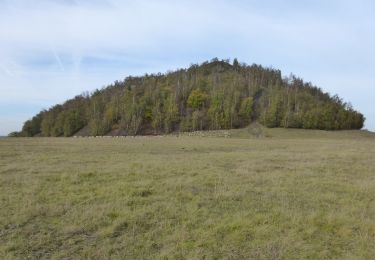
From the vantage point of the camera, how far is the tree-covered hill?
102625 mm

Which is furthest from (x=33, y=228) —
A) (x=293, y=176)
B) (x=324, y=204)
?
(x=293, y=176)

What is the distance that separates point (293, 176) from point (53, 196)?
1009 cm

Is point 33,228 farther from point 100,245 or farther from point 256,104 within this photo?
point 256,104

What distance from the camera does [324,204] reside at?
40.4 ft

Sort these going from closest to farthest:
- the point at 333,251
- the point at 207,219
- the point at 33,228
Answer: the point at 333,251 → the point at 33,228 → the point at 207,219

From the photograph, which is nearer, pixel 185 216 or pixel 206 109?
pixel 185 216

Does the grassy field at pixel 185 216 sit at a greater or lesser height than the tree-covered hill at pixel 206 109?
lesser

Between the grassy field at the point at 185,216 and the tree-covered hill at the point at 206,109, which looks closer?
the grassy field at the point at 185,216

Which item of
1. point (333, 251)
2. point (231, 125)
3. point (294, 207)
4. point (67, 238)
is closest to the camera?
point (333, 251)

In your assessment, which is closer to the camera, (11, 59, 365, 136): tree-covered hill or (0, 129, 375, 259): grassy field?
(0, 129, 375, 259): grassy field

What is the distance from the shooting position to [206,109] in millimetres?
118688

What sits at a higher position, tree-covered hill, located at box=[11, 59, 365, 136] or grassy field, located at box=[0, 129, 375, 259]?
tree-covered hill, located at box=[11, 59, 365, 136]

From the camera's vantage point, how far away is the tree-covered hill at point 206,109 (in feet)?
337

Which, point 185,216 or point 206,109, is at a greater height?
Answer: point 206,109
